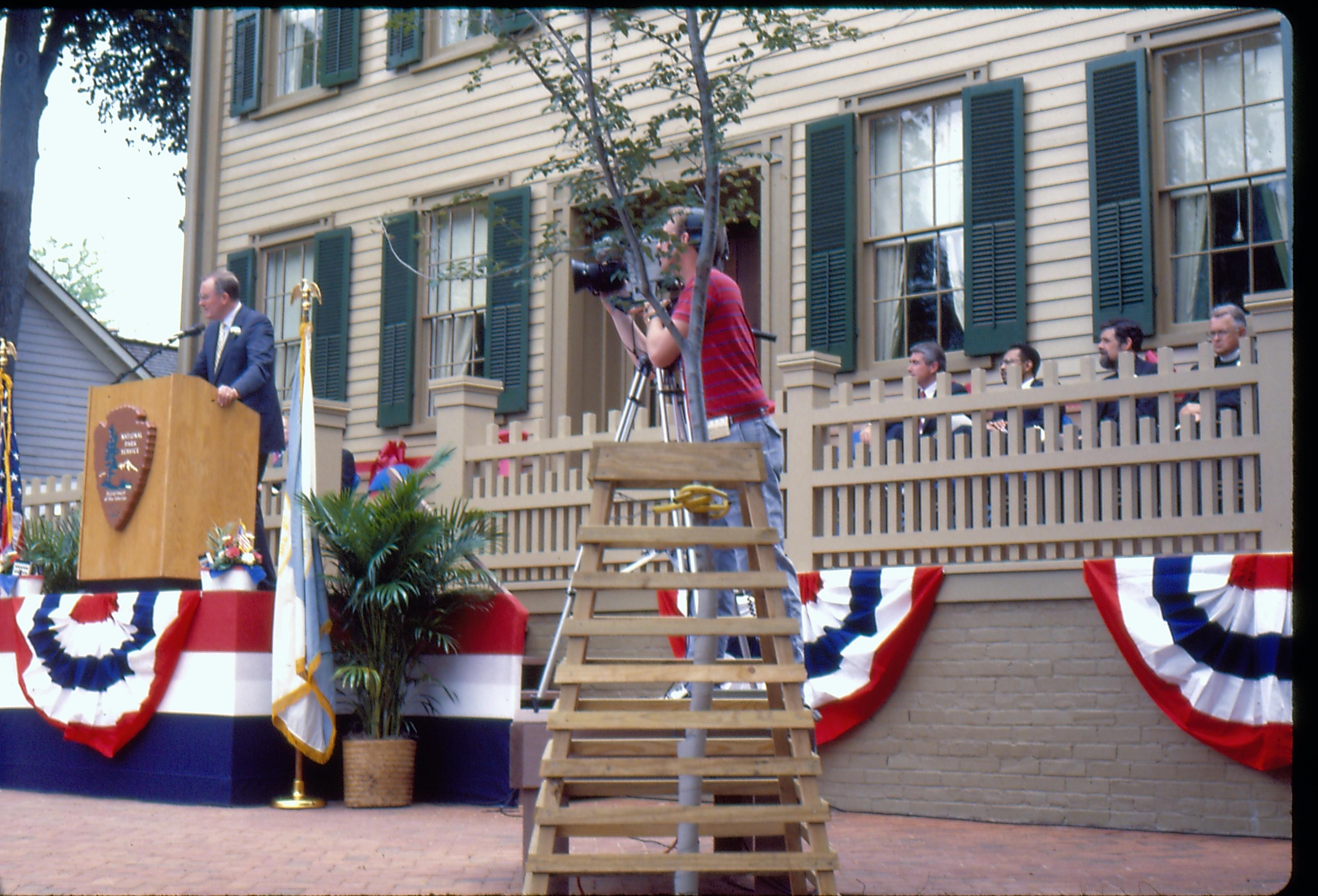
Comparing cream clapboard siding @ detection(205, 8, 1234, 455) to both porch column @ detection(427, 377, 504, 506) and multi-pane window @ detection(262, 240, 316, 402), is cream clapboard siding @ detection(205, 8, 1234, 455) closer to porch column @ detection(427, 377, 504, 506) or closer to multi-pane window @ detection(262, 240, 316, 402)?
multi-pane window @ detection(262, 240, 316, 402)

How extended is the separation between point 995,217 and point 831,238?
1215 millimetres

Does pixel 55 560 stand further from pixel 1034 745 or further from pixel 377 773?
pixel 1034 745

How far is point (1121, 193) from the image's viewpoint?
891 cm

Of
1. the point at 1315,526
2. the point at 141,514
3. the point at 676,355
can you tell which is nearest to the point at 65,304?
the point at 141,514

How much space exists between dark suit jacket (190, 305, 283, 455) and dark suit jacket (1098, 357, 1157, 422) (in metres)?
4.48

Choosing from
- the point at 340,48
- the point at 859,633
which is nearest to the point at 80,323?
the point at 340,48

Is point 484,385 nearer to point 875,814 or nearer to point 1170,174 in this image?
point 875,814

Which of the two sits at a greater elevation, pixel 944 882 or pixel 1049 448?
pixel 1049 448

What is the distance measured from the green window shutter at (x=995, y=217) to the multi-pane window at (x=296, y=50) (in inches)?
272

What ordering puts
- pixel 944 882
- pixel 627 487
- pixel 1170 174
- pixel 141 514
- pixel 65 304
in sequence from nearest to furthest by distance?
1. pixel 627 487
2. pixel 944 882
3. pixel 141 514
4. pixel 1170 174
5. pixel 65 304

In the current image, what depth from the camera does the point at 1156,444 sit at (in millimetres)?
6504

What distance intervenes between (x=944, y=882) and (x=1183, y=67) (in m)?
6.01

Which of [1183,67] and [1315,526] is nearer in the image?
[1315,526]

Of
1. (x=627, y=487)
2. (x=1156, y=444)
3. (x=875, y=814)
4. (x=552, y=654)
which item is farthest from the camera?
(x=875, y=814)
